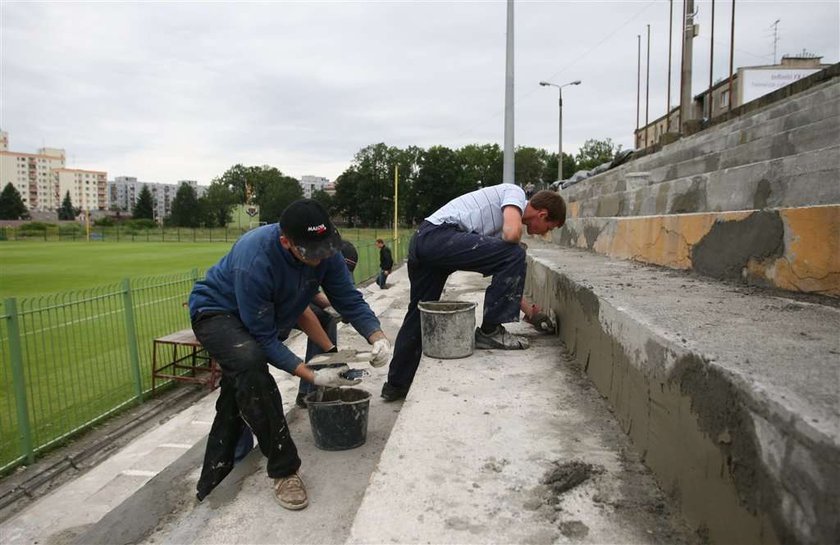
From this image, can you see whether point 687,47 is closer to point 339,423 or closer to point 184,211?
point 339,423

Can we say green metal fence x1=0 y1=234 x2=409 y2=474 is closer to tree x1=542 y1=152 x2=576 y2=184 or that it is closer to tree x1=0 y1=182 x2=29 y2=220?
tree x1=542 y1=152 x2=576 y2=184

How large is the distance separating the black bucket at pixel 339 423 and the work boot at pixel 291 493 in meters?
0.63

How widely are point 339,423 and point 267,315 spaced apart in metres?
1.02

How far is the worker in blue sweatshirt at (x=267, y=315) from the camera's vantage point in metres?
2.85

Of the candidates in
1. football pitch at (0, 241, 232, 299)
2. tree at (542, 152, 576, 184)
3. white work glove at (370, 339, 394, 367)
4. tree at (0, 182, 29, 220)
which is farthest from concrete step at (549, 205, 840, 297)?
tree at (0, 182, 29, 220)

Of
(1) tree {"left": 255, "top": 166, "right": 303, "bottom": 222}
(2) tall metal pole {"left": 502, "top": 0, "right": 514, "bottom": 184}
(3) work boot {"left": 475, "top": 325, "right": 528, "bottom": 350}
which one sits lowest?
(3) work boot {"left": 475, "top": 325, "right": 528, "bottom": 350}

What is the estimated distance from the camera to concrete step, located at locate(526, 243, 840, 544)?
3.74 ft

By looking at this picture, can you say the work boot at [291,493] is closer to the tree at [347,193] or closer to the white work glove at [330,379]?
the white work glove at [330,379]

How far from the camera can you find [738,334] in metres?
1.97

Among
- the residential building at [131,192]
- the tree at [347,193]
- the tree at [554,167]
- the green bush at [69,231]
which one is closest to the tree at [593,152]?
the tree at [554,167]

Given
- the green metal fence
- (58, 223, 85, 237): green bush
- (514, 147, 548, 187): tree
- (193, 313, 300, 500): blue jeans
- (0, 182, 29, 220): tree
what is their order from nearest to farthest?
(193, 313, 300, 500): blue jeans → the green metal fence → (58, 223, 85, 237): green bush → (514, 147, 548, 187): tree → (0, 182, 29, 220): tree

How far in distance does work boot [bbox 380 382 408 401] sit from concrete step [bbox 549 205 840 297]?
94.5 inches

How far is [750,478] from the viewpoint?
4.31 feet

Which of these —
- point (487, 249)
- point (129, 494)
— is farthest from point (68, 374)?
point (487, 249)
